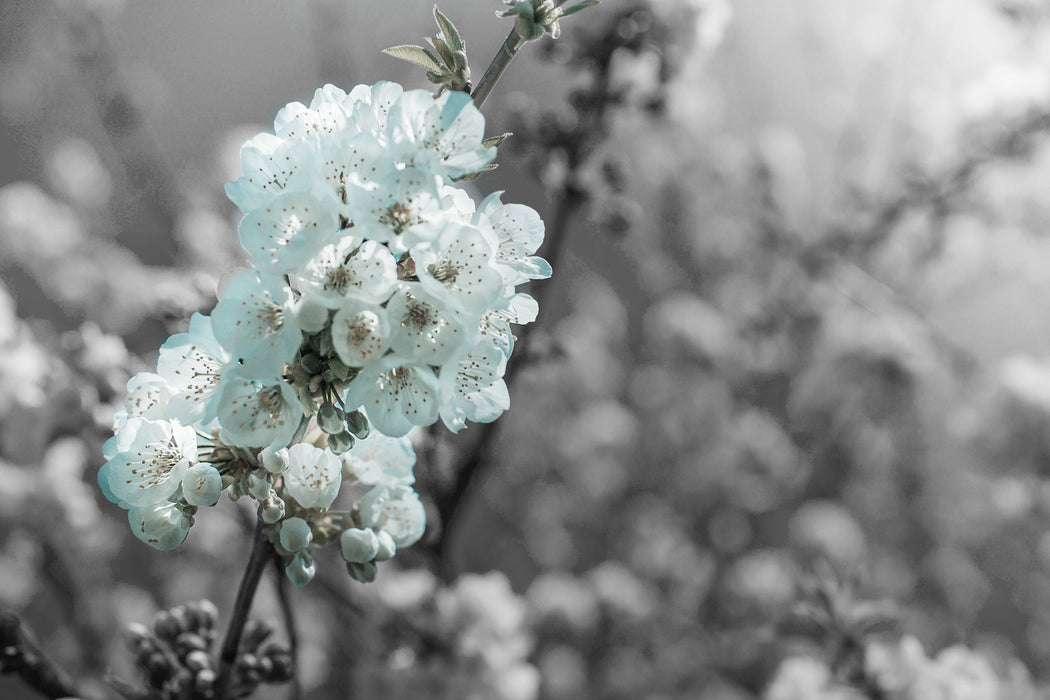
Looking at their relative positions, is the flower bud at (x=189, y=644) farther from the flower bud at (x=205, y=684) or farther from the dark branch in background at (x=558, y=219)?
the dark branch in background at (x=558, y=219)

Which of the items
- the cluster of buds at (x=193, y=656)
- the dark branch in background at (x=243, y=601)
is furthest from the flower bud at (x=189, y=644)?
the dark branch in background at (x=243, y=601)

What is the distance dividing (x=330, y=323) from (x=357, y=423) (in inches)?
3.6

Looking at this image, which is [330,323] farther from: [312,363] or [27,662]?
[27,662]

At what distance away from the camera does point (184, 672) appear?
0.85 m

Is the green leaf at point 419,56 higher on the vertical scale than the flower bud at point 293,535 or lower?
higher

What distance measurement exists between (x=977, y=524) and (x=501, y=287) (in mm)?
2744

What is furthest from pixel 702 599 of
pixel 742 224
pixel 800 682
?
pixel 742 224

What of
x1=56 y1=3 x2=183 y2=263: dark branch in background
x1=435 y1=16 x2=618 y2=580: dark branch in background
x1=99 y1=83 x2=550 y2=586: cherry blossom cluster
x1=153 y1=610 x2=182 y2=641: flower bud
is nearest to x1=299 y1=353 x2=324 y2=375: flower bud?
x1=99 y1=83 x2=550 y2=586: cherry blossom cluster

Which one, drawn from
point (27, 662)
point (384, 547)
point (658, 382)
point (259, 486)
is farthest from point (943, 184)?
point (27, 662)

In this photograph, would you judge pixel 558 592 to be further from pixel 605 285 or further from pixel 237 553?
pixel 605 285

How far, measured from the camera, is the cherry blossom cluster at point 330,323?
1.95ft

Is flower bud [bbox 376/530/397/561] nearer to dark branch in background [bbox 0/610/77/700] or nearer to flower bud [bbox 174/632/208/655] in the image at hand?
flower bud [bbox 174/632/208/655]

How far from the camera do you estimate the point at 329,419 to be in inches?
24.8

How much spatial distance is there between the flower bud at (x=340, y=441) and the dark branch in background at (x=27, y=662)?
0.53m
